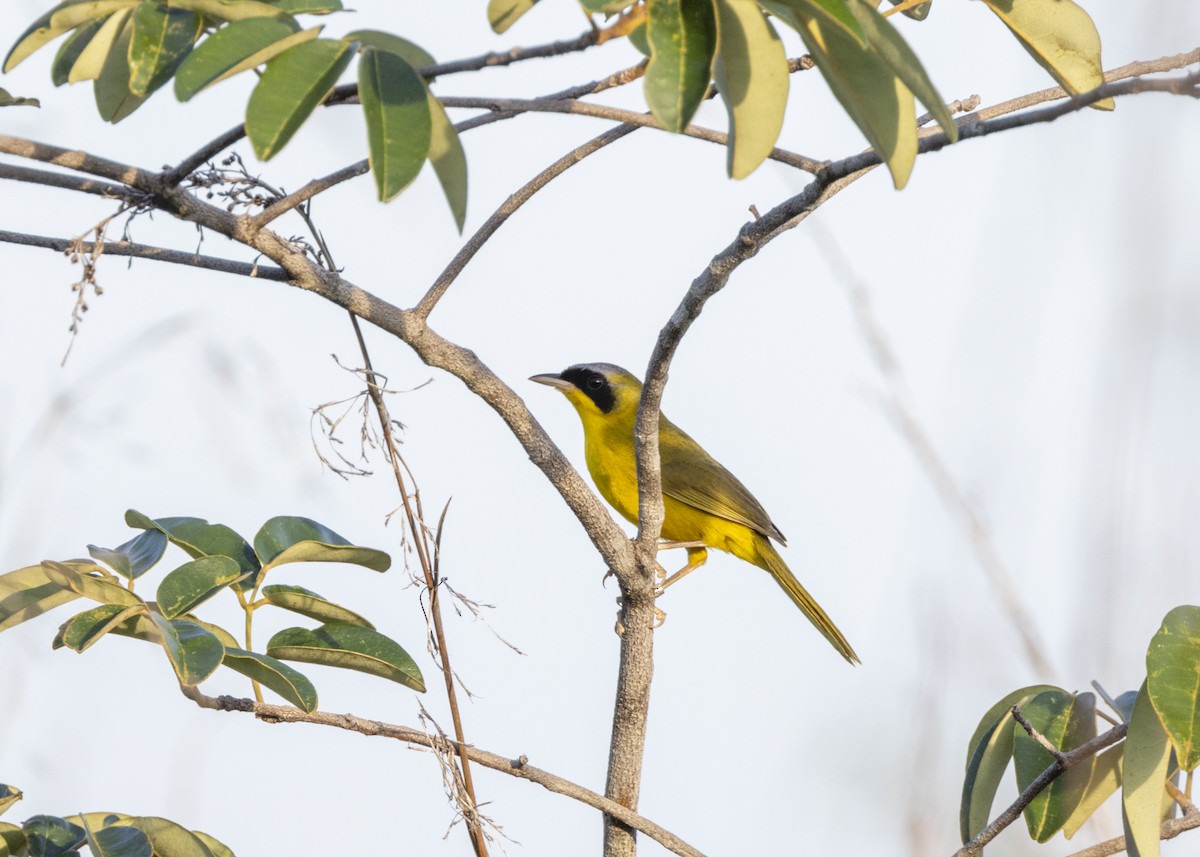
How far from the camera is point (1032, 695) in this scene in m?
1.88

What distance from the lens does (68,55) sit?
5.14ft

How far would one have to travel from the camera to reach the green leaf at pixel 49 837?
1491 mm

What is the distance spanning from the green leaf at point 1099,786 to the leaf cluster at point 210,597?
98cm

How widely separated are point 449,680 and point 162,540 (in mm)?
493

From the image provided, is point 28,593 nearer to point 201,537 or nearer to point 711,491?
point 201,537

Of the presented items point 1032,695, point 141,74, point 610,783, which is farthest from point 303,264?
point 1032,695

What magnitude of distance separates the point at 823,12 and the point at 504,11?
332 mm

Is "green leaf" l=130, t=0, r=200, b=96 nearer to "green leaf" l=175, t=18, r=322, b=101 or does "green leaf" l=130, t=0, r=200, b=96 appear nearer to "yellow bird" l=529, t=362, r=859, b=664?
"green leaf" l=175, t=18, r=322, b=101

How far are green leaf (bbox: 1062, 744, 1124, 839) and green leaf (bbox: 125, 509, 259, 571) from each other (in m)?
1.25

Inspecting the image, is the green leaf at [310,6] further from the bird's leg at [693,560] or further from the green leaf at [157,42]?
the bird's leg at [693,560]

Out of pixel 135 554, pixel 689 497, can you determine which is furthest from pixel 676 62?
pixel 689 497

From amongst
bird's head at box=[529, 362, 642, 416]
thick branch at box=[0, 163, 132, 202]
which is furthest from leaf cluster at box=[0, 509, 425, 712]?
bird's head at box=[529, 362, 642, 416]

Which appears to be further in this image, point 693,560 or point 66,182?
point 693,560

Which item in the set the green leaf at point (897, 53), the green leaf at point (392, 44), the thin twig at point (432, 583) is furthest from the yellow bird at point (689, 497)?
the green leaf at point (897, 53)
